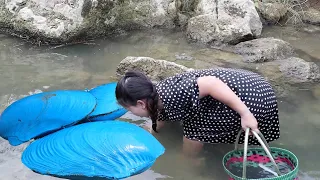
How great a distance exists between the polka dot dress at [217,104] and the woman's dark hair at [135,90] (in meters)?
0.08

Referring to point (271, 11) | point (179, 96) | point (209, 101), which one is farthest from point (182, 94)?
point (271, 11)

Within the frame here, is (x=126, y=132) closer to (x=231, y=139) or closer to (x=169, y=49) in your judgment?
(x=231, y=139)

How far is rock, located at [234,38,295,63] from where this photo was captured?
4320mm

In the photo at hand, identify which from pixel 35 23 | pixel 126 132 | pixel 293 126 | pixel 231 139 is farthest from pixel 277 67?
pixel 35 23

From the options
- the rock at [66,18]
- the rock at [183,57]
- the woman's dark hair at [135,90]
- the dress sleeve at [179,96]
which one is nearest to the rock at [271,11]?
the rock at [66,18]

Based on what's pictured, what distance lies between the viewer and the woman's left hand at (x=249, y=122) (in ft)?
7.64

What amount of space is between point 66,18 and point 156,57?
116cm

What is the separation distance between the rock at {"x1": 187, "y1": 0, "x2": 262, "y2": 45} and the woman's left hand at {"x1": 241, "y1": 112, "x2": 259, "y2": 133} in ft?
8.55

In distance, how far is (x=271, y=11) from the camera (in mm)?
5828

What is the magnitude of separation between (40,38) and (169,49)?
145cm

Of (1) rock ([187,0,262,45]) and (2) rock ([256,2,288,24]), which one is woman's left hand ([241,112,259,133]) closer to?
(1) rock ([187,0,262,45])

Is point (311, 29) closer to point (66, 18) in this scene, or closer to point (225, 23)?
point (225, 23)

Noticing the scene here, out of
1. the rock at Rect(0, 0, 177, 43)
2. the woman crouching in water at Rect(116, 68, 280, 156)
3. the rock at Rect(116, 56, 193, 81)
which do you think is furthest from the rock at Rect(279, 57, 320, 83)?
the rock at Rect(0, 0, 177, 43)

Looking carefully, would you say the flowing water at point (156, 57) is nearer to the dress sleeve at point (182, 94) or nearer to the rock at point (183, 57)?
the rock at point (183, 57)
